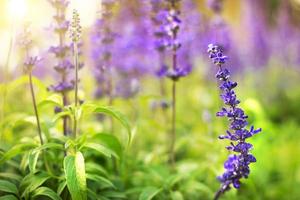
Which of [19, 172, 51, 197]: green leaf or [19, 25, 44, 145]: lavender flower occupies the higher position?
[19, 25, 44, 145]: lavender flower

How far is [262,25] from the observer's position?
7328 millimetres

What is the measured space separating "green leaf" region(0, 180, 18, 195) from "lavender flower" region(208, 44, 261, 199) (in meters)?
1.06

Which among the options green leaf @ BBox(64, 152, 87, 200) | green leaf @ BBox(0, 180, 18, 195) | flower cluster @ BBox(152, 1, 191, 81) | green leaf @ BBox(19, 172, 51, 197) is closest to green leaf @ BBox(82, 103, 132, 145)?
green leaf @ BBox(64, 152, 87, 200)

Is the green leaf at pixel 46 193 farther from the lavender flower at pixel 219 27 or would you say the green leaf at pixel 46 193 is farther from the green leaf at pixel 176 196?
the lavender flower at pixel 219 27

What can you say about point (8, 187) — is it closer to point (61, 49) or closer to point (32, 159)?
point (32, 159)

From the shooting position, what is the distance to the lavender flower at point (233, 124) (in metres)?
2.40

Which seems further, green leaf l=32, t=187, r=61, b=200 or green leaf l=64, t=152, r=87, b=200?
green leaf l=32, t=187, r=61, b=200

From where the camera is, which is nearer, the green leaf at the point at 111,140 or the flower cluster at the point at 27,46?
the flower cluster at the point at 27,46

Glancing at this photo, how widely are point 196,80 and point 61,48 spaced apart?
14.6ft

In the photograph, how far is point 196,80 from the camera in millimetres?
7379

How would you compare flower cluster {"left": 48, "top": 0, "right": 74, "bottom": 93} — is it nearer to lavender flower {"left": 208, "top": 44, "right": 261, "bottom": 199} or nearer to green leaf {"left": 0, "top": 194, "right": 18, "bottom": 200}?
green leaf {"left": 0, "top": 194, "right": 18, "bottom": 200}

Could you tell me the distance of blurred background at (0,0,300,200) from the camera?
3689 mm

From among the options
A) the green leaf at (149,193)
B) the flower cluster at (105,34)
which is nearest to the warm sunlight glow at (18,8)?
the flower cluster at (105,34)

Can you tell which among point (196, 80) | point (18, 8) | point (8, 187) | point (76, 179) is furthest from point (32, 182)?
point (196, 80)
